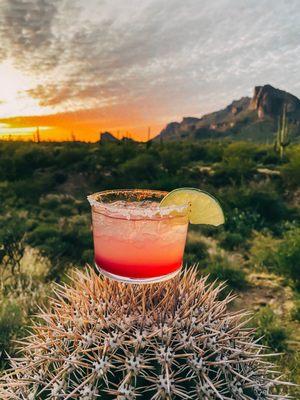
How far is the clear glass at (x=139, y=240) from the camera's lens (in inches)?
82.8

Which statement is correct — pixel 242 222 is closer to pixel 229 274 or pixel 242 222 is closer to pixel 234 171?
pixel 229 274

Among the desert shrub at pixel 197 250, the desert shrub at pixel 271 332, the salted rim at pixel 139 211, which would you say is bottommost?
the desert shrub at pixel 197 250

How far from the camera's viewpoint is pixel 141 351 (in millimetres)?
1902

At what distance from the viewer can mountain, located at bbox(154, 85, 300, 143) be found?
72.4m

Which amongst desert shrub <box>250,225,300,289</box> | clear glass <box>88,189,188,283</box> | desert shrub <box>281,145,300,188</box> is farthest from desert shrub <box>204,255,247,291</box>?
desert shrub <box>281,145,300,188</box>

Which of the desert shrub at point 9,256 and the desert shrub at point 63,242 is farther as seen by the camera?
the desert shrub at point 63,242

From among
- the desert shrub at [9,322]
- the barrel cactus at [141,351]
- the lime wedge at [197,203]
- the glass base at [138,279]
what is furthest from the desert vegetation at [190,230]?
the lime wedge at [197,203]

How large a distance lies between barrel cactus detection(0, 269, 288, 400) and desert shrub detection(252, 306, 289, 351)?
3.75 metres

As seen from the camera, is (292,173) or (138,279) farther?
(292,173)

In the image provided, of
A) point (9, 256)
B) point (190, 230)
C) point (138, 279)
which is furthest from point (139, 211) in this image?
point (190, 230)

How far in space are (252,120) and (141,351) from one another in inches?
3613

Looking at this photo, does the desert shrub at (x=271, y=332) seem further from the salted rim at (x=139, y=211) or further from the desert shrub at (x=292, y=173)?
the desert shrub at (x=292, y=173)

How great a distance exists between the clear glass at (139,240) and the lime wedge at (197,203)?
0.06m

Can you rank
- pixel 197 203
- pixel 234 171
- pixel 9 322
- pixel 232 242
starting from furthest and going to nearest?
pixel 234 171
pixel 232 242
pixel 9 322
pixel 197 203
